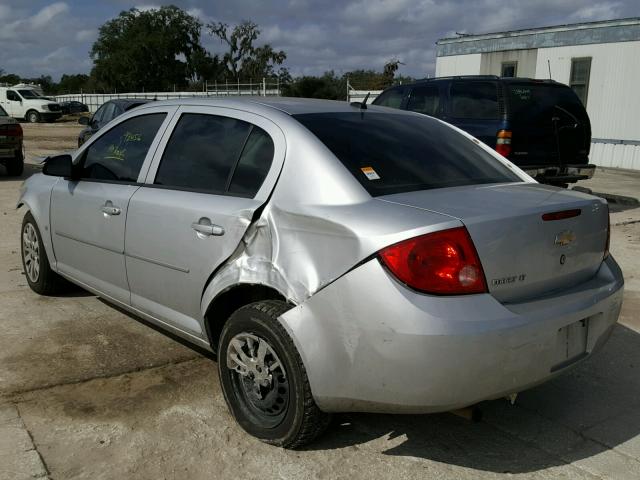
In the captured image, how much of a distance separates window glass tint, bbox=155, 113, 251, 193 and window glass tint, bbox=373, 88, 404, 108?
7.02 meters

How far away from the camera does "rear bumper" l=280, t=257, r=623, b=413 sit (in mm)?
2496

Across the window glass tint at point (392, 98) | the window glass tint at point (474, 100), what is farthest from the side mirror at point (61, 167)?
the window glass tint at point (392, 98)

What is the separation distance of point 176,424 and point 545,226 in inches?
79.4

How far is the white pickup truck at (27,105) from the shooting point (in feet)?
125

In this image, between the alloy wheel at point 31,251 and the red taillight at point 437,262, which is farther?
the alloy wheel at point 31,251

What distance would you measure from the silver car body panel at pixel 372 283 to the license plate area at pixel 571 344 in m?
0.02

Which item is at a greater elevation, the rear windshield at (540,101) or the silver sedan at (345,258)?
the rear windshield at (540,101)

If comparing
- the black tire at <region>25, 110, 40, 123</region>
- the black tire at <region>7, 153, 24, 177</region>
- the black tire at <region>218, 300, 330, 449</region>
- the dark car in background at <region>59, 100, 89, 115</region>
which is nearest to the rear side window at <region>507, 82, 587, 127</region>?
the black tire at <region>218, 300, 330, 449</region>

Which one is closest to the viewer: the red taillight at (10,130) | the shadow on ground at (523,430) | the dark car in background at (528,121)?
the shadow on ground at (523,430)

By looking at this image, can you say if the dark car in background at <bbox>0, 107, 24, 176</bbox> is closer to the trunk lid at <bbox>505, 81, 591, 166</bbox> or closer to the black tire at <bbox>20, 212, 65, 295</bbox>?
the black tire at <bbox>20, 212, 65, 295</bbox>

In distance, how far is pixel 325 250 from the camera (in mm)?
2730

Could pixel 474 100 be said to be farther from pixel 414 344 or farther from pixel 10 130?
pixel 10 130

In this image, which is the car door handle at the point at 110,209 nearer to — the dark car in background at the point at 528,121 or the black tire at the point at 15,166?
the dark car in background at the point at 528,121

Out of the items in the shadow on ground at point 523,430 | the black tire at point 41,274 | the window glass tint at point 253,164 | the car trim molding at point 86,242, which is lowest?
the shadow on ground at point 523,430
